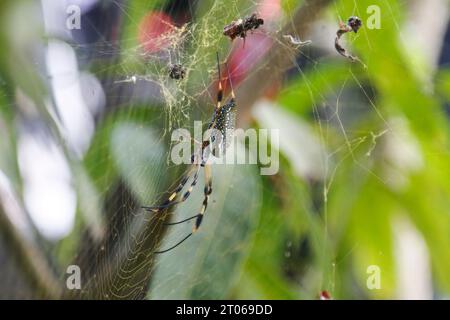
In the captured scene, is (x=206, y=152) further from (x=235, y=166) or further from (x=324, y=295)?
(x=324, y=295)

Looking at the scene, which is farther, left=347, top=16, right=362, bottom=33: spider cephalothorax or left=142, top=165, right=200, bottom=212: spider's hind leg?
left=347, top=16, right=362, bottom=33: spider cephalothorax

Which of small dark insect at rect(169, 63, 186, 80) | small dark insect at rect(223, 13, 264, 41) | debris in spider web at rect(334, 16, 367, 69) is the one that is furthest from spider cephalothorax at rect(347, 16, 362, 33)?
small dark insect at rect(169, 63, 186, 80)

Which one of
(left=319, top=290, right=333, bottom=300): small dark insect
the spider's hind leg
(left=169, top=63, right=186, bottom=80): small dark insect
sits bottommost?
(left=319, top=290, right=333, bottom=300): small dark insect

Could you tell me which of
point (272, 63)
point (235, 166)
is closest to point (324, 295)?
point (235, 166)

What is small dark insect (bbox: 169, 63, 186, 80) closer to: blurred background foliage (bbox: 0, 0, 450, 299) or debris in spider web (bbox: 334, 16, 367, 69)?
blurred background foliage (bbox: 0, 0, 450, 299)

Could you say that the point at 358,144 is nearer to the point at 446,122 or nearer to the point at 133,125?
the point at 446,122

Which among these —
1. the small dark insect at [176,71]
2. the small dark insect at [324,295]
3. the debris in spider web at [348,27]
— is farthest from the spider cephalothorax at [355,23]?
the small dark insect at [324,295]

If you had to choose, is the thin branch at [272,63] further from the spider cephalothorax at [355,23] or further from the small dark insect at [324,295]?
the small dark insect at [324,295]
